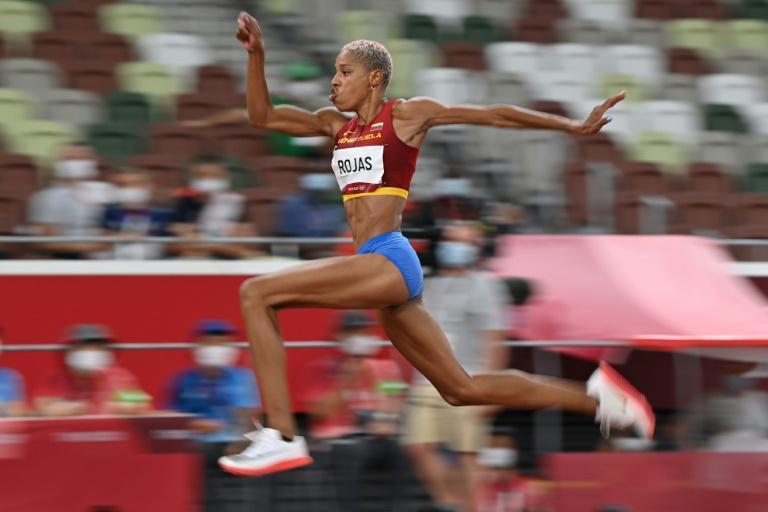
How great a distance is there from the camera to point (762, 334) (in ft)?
27.8

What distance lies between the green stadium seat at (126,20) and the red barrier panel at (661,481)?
243 inches

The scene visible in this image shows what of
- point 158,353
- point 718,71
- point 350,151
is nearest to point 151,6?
point 158,353

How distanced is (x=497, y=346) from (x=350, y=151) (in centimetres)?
226

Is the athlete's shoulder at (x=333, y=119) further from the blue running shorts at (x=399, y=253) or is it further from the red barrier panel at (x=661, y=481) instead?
the red barrier panel at (x=661, y=481)

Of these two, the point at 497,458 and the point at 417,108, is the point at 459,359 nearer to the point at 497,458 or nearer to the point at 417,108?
the point at 497,458

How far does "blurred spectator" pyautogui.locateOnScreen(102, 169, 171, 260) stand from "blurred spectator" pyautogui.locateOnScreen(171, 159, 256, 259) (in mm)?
133

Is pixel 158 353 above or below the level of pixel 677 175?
below

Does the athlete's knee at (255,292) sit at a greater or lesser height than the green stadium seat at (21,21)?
lesser

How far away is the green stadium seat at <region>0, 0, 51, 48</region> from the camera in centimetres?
1106

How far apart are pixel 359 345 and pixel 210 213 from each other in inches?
86.4

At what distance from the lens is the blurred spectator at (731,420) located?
771 cm

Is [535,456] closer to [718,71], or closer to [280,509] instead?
[280,509]

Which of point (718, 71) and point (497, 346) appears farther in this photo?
point (718, 71)

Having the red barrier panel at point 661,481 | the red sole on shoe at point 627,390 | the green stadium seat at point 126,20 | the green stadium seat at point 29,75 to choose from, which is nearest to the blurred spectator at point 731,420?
the red barrier panel at point 661,481
